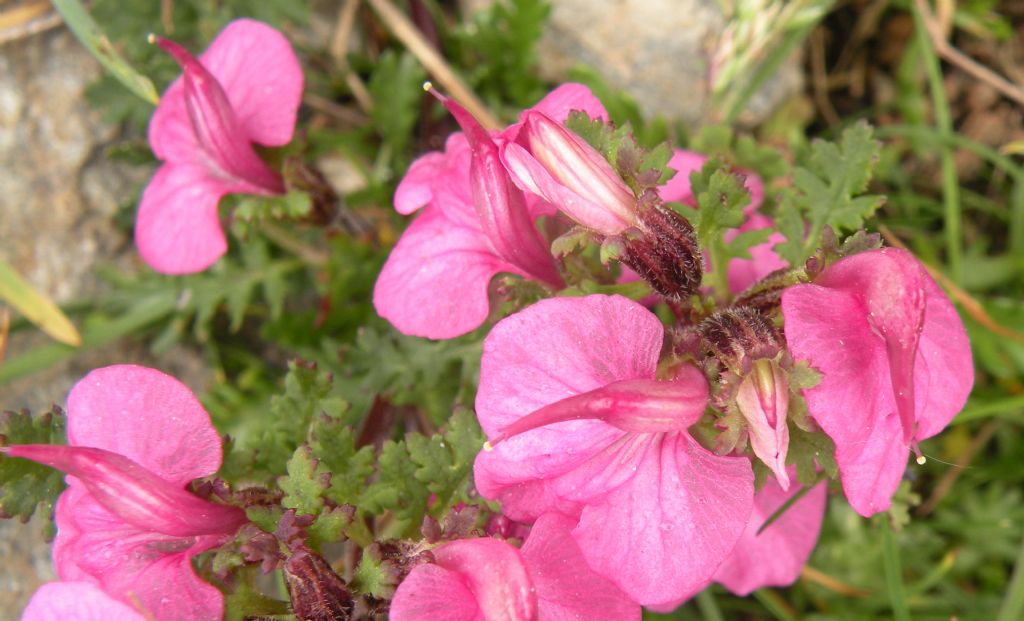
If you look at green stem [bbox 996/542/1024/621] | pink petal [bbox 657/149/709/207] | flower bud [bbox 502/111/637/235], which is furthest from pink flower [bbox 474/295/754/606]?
green stem [bbox 996/542/1024/621]

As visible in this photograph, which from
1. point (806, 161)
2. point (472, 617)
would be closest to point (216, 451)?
point (472, 617)

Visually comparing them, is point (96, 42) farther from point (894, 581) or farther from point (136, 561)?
point (894, 581)

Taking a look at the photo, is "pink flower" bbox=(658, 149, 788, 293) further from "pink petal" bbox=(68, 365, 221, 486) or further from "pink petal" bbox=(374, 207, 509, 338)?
"pink petal" bbox=(68, 365, 221, 486)

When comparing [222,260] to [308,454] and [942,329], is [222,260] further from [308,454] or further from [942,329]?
[942,329]

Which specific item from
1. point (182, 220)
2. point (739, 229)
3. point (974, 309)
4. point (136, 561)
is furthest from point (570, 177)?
point (974, 309)

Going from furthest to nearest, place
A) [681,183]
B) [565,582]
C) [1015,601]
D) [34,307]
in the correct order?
[34,307], [1015,601], [681,183], [565,582]

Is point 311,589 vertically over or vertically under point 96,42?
under

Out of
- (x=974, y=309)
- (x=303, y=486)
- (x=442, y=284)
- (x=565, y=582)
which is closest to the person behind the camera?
(x=565, y=582)
